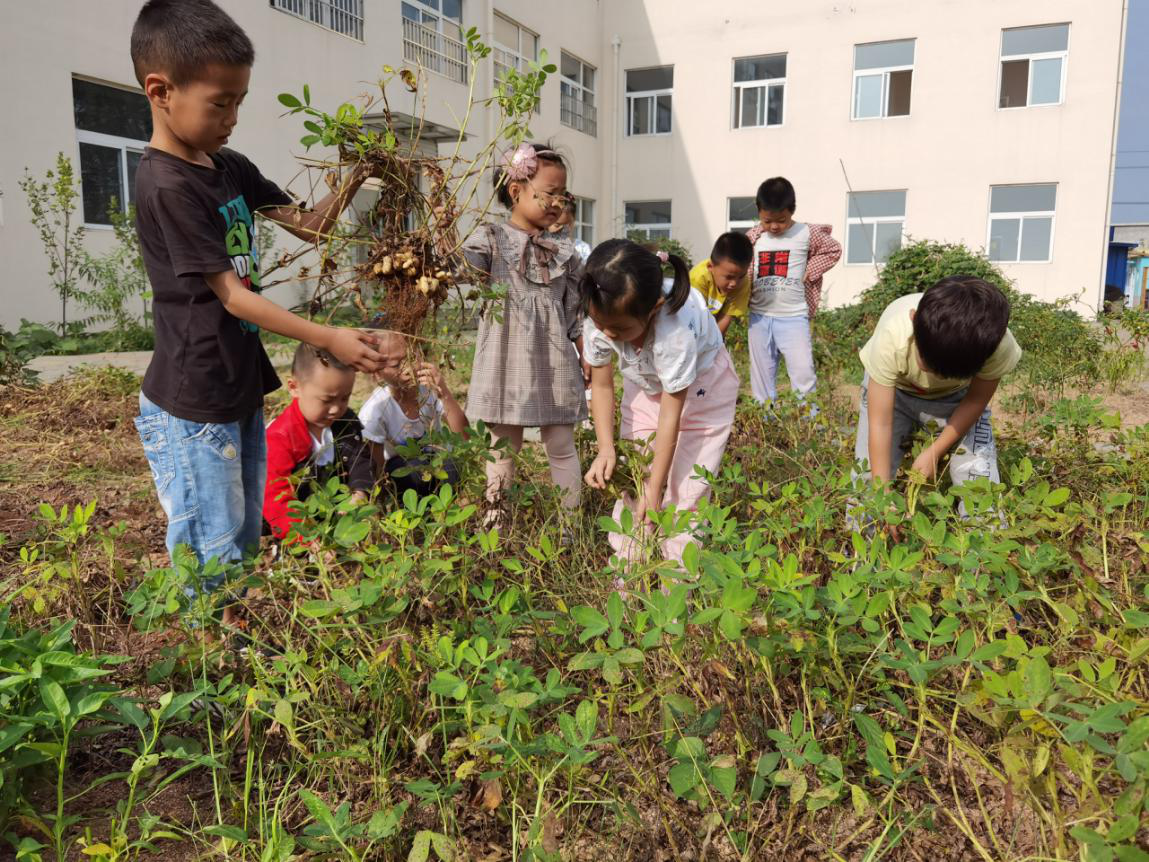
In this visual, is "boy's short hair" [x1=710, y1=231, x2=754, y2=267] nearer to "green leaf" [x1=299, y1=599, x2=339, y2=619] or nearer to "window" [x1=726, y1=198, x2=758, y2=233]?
"green leaf" [x1=299, y1=599, x2=339, y2=619]

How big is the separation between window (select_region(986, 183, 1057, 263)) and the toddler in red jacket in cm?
1580

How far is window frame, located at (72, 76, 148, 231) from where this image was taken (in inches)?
343

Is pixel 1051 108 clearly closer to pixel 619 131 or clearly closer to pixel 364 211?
pixel 619 131

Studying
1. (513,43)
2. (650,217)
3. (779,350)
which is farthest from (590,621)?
(650,217)

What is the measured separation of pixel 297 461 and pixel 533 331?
949 mm

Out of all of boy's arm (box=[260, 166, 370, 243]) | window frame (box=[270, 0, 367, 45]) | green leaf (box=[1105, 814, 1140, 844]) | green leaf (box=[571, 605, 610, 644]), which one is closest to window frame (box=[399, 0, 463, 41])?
window frame (box=[270, 0, 367, 45])

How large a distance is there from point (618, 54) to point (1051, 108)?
8710 millimetres

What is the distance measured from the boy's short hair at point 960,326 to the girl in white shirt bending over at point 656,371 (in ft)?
2.28

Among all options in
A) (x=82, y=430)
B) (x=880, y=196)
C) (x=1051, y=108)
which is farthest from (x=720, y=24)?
(x=82, y=430)

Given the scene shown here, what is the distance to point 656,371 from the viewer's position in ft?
9.10

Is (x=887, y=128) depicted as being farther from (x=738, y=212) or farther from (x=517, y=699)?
(x=517, y=699)

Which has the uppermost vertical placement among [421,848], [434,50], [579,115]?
[434,50]

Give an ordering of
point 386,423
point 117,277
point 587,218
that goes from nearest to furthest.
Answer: point 386,423 → point 117,277 → point 587,218

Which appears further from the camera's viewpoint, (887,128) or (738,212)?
(738,212)
